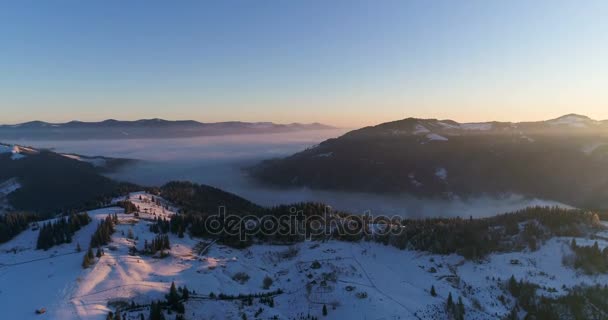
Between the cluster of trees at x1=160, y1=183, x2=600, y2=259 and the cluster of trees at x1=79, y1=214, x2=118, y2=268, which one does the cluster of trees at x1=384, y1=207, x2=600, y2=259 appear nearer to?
the cluster of trees at x1=160, y1=183, x2=600, y2=259

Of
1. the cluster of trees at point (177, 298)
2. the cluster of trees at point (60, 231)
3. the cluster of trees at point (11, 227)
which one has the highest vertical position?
the cluster of trees at point (60, 231)

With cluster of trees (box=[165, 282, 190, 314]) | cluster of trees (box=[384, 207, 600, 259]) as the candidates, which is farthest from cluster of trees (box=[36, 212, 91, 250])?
cluster of trees (box=[384, 207, 600, 259])

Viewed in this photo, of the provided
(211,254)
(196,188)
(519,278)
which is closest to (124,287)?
(211,254)

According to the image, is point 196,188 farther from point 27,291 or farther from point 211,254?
point 27,291

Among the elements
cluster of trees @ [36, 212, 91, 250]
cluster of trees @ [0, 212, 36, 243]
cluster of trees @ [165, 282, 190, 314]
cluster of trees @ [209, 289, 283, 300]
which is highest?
cluster of trees @ [36, 212, 91, 250]

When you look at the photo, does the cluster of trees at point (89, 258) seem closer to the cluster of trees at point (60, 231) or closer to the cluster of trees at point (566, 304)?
the cluster of trees at point (60, 231)

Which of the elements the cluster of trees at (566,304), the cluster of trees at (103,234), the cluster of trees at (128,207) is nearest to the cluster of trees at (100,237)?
the cluster of trees at (103,234)
